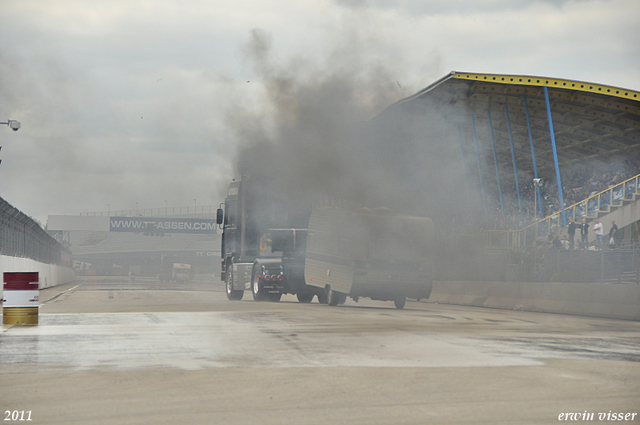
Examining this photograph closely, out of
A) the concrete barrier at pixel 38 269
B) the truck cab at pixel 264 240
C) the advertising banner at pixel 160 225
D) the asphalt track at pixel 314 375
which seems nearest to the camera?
the asphalt track at pixel 314 375

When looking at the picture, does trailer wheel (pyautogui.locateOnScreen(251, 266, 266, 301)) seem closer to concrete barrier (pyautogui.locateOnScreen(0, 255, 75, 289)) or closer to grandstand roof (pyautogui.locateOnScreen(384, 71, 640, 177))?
concrete barrier (pyautogui.locateOnScreen(0, 255, 75, 289))

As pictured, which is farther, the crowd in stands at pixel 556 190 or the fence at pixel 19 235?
→ the crowd in stands at pixel 556 190

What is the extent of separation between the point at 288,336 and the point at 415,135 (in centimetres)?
2149

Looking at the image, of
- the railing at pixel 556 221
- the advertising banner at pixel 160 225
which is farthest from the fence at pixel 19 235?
the advertising banner at pixel 160 225

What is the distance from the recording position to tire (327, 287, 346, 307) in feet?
71.5

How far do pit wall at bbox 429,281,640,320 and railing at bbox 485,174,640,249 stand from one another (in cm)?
361

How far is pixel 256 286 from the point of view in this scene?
24.9m

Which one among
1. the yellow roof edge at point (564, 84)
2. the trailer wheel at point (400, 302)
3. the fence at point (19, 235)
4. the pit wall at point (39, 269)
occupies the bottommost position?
the trailer wheel at point (400, 302)

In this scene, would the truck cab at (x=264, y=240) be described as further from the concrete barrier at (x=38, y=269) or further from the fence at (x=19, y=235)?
the concrete barrier at (x=38, y=269)

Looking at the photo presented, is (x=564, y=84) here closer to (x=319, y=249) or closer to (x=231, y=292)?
(x=319, y=249)

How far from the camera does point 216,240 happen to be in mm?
116875

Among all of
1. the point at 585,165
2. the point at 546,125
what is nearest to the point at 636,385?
the point at 546,125

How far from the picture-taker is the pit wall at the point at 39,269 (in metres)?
27.1

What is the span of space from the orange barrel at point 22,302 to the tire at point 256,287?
11.1 meters
